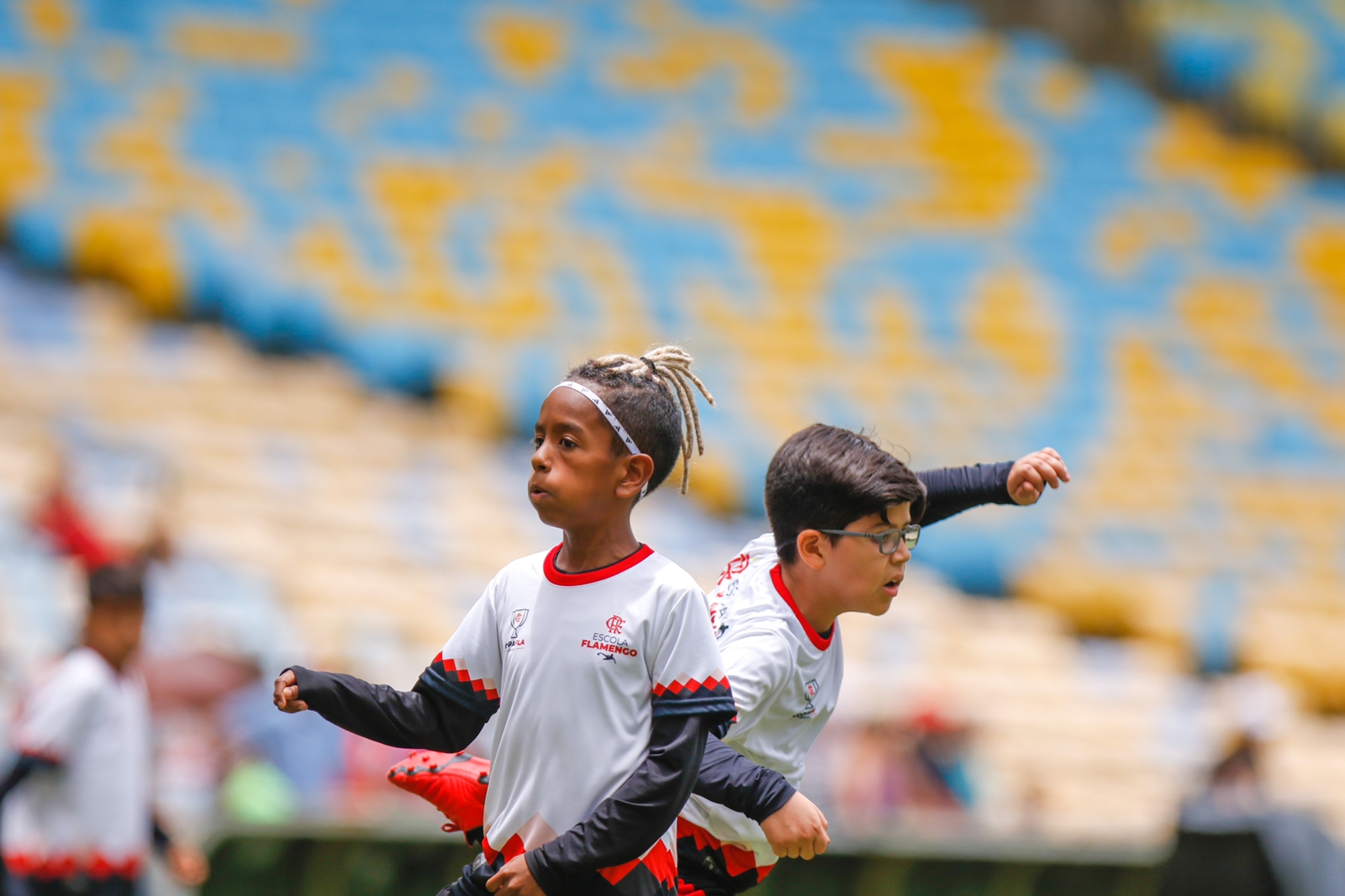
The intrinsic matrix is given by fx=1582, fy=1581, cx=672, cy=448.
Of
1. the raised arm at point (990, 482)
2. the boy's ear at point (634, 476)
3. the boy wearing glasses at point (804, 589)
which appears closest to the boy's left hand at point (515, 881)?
the boy wearing glasses at point (804, 589)

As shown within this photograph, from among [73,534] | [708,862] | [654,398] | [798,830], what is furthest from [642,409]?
[73,534]

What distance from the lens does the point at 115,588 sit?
4.77m

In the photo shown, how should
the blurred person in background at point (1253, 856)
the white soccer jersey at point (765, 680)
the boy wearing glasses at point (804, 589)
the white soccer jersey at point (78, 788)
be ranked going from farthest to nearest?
the white soccer jersey at point (78, 788) < the blurred person in background at point (1253, 856) < the boy wearing glasses at point (804, 589) < the white soccer jersey at point (765, 680)

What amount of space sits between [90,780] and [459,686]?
2548mm

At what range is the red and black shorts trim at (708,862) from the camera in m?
2.95

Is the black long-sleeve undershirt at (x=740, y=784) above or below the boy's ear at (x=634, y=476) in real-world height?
below

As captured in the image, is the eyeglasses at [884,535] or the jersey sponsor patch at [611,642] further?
the eyeglasses at [884,535]

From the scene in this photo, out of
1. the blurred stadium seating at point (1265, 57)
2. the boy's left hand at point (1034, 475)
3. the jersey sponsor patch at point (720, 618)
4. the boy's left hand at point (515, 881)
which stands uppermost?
the blurred stadium seating at point (1265, 57)

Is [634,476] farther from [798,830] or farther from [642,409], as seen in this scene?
[798,830]

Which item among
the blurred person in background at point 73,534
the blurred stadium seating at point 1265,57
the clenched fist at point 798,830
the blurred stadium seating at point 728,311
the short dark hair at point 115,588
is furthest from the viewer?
the blurred stadium seating at point 1265,57

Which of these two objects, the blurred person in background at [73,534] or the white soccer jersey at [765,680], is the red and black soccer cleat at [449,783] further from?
the blurred person in background at [73,534]

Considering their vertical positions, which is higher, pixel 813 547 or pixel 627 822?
pixel 813 547

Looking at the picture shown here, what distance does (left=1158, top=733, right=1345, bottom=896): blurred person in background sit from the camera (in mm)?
3355

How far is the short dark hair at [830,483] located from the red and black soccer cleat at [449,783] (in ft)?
2.25
